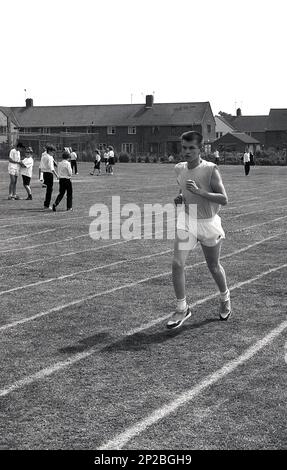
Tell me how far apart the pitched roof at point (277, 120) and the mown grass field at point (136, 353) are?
90.6 metres

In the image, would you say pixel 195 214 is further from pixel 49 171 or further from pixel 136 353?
pixel 49 171

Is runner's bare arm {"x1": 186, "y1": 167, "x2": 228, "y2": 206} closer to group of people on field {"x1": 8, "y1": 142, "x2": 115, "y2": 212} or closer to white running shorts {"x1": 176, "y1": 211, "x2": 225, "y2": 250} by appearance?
white running shorts {"x1": 176, "y1": 211, "x2": 225, "y2": 250}

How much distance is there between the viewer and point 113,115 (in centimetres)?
9681

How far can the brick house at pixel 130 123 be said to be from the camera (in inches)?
3669

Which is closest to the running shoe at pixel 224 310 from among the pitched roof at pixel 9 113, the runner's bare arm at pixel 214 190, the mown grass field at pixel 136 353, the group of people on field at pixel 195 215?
the group of people on field at pixel 195 215

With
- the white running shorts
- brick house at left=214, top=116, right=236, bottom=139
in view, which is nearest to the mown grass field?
the white running shorts

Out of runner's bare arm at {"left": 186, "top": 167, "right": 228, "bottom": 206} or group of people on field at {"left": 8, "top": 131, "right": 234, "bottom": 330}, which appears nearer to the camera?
runner's bare arm at {"left": 186, "top": 167, "right": 228, "bottom": 206}

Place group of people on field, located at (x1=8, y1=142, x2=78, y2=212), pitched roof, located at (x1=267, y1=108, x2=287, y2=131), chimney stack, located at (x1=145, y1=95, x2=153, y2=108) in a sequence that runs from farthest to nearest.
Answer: pitched roof, located at (x1=267, y1=108, x2=287, y2=131), chimney stack, located at (x1=145, y1=95, x2=153, y2=108), group of people on field, located at (x1=8, y1=142, x2=78, y2=212)

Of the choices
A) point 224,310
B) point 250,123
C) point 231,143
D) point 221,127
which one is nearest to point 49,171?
Result: point 224,310

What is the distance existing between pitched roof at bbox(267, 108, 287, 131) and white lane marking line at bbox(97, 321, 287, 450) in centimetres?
9558

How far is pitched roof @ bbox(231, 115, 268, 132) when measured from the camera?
358 feet

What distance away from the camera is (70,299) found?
8023 millimetres

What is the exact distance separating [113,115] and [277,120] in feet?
77.9

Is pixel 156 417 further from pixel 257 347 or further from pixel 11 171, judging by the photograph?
pixel 11 171
